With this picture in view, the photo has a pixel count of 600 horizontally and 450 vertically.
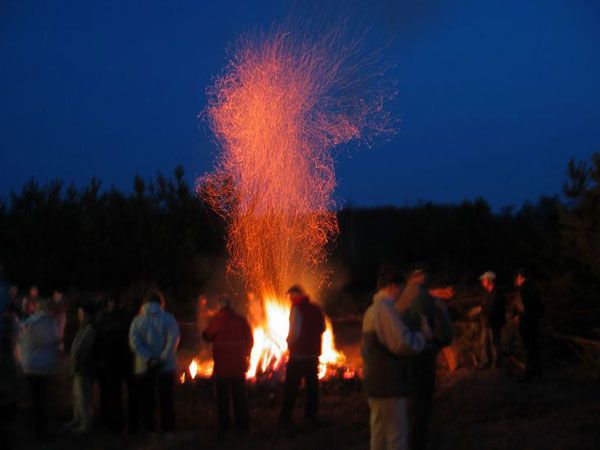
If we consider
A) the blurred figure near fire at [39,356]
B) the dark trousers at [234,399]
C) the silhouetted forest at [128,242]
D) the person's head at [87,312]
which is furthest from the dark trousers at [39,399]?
the silhouetted forest at [128,242]

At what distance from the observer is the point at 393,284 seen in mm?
6746

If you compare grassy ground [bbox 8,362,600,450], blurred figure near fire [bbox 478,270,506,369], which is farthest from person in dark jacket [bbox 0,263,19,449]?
blurred figure near fire [bbox 478,270,506,369]

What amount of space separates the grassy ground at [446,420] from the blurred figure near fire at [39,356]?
37 cm

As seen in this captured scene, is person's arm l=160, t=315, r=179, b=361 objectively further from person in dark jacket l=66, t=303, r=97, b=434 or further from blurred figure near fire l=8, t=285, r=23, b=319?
blurred figure near fire l=8, t=285, r=23, b=319

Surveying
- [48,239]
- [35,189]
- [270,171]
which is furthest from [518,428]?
[35,189]

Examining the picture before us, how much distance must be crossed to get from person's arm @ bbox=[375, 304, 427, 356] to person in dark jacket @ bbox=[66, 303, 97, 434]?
475 centimetres

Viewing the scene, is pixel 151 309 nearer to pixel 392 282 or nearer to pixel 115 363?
pixel 115 363

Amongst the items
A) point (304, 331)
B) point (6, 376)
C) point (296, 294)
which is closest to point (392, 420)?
point (6, 376)

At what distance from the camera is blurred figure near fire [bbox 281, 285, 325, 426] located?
10016 millimetres

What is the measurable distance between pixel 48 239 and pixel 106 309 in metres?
14.6

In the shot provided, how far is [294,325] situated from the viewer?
32.8 feet

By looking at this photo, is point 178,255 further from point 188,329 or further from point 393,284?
point 393,284

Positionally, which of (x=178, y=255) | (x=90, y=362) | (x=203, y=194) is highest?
(x=203, y=194)

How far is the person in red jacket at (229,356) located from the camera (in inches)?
379
